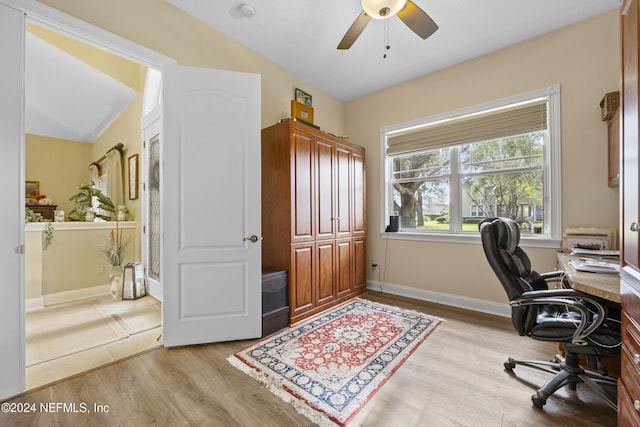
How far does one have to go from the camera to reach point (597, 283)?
1.39m

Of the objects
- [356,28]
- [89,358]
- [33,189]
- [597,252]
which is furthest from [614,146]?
[33,189]

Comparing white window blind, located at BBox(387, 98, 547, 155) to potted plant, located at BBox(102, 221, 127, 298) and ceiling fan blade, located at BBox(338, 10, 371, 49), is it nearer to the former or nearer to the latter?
ceiling fan blade, located at BBox(338, 10, 371, 49)

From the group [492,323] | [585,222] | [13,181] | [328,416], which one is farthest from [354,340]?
[13,181]

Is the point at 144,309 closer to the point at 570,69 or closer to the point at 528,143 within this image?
the point at 528,143

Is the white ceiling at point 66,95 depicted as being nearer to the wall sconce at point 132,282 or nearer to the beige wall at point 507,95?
the wall sconce at point 132,282

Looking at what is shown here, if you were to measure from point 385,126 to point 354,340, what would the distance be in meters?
2.91

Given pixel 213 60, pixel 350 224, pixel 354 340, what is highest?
pixel 213 60

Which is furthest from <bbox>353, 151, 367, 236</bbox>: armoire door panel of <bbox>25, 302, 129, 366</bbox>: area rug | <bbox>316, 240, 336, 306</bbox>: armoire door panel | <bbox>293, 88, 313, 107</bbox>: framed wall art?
<bbox>25, 302, 129, 366</bbox>: area rug

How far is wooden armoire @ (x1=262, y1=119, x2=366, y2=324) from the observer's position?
2873 mm

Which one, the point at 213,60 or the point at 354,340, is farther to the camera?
the point at 213,60

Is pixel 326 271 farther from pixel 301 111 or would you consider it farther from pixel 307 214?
pixel 301 111

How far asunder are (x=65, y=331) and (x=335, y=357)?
2.61 m

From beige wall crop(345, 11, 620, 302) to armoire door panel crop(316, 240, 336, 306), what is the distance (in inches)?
37.3

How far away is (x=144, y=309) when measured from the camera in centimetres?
323
